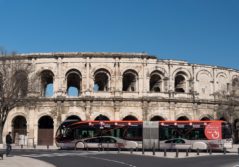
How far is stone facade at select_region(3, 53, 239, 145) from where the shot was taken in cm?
4762

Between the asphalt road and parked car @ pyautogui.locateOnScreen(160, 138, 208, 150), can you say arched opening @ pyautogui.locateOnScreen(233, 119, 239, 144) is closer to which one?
parked car @ pyautogui.locateOnScreen(160, 138, 208, 150)

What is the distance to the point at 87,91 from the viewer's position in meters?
47.7

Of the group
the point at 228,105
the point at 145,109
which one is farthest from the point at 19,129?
the point at 228,105

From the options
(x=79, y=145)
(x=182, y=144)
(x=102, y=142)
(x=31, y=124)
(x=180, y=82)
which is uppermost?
(x=180, y=82)

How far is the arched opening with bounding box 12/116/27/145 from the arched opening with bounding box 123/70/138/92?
1324cm

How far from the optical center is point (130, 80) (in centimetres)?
5191

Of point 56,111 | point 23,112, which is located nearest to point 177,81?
point 56,111

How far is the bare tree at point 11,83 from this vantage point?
4084 centimetres

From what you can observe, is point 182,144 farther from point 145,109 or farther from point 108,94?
point 108,94

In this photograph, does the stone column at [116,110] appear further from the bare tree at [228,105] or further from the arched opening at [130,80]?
the bare tree at [228,105]

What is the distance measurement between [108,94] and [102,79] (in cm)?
578

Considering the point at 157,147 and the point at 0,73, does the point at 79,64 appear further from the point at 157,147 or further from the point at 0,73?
the point at 157,147

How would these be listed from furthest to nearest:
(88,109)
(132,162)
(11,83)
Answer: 1. (88,109)
2. (11,83)
3. (132,162)

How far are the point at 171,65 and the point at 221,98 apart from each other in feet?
24.8
